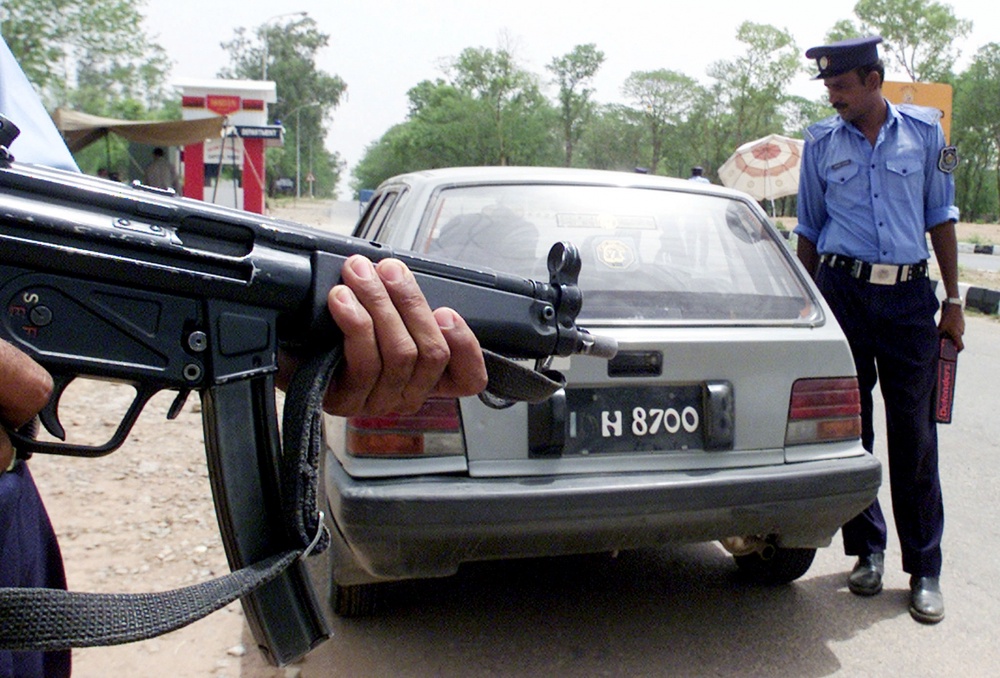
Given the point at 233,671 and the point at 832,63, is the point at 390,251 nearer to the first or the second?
the point at 233,671

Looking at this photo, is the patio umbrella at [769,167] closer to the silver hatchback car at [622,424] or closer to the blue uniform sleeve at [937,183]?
the blue uniform sleeve at [937,183]

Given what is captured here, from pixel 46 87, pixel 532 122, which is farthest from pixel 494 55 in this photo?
pixel 46 87

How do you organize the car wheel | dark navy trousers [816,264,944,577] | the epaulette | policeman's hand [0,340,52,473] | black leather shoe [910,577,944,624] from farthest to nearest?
the epaulette, dark navy trousers [816,264,944,577], black leather shoe [910,577,944,624], the car wheel, policeman's hand [0,340,52,473]

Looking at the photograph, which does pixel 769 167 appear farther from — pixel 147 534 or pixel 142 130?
pixel 147 534

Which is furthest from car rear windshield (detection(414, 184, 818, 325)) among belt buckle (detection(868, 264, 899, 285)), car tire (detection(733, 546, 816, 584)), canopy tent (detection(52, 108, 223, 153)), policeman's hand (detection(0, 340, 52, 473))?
canopy tent (detection(52, 108, 223, 153))

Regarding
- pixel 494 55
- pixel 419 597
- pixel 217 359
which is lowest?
pixel 419 597

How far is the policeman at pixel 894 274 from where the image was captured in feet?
11.0

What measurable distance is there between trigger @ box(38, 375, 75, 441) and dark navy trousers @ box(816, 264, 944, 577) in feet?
9.74

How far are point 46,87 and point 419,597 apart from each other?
64.2 ft

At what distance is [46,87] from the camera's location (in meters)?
19.3

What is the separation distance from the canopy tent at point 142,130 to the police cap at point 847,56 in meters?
11.8

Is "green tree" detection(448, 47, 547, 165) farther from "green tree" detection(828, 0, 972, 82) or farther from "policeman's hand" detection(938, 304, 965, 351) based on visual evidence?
"policeman's hand" detection(938, 304, 965, 351)

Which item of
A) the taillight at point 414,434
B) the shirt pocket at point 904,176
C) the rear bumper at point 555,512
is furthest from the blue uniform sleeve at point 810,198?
the taillight at point 414,434

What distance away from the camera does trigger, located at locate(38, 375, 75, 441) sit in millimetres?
1161
